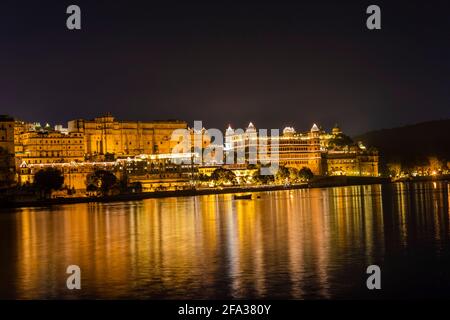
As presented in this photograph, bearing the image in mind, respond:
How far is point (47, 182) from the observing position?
62969 mm

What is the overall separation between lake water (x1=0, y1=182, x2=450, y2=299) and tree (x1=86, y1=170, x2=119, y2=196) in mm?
30850

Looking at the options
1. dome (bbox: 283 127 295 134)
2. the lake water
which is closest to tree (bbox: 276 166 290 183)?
dome (bbox: 283 127 295 134)

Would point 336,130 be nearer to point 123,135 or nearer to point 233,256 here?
point 123,135

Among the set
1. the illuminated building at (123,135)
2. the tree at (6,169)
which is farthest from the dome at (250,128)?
the tree at (6,169)

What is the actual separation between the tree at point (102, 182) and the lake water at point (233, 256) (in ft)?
101

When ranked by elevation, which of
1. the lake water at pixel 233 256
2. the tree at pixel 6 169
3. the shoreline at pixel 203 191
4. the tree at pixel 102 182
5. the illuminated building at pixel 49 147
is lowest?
the lake water at pixel 233 256

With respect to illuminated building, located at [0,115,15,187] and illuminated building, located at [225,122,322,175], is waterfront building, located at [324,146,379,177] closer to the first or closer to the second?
illuminated building, located at [225,122,322,175]

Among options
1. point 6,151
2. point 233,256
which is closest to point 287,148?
point 6,151

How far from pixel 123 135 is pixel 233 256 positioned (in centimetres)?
7114

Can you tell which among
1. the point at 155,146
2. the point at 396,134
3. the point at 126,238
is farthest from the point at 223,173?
the point at 396,134

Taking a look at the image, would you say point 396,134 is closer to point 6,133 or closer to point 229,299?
point 6,133

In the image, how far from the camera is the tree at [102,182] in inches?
2717

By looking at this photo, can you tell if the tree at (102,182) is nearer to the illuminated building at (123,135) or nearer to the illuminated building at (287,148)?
the illuminated building at (123,135)

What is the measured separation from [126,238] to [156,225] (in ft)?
18.0
